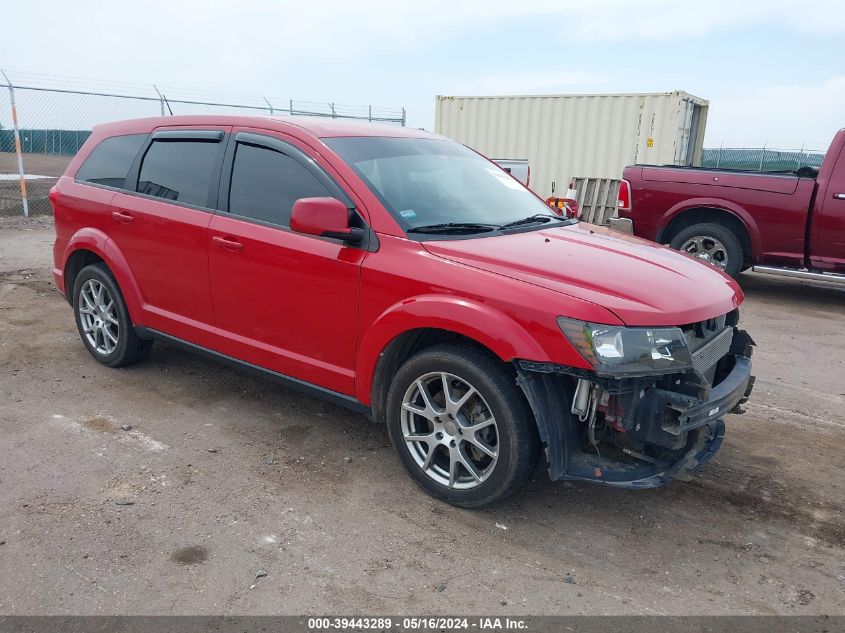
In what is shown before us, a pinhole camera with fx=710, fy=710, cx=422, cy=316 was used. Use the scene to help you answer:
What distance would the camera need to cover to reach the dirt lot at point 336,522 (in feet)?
9.13

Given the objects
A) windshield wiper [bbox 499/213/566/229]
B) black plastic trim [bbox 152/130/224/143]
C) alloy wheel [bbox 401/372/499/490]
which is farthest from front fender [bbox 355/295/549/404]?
black plastic trim [bbox 152/130/224/143]

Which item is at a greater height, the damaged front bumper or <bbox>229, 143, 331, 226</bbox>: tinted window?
<bbox>229, 143, 331, 226</bbox>: tinted window

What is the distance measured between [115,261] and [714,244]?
692cm

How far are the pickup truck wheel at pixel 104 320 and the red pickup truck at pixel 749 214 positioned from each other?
20.4ft

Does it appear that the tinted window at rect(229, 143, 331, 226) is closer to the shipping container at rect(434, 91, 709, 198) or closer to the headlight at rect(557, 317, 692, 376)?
the headlight at rect(557, 317, 692, 376)

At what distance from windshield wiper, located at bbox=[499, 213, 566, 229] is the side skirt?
1236 millimetres

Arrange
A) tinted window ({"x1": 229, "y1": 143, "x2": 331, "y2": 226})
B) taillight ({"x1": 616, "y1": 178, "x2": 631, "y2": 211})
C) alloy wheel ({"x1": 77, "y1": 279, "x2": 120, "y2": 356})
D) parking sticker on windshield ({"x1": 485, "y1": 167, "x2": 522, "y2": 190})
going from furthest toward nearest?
1. taillight ({"x1": 616, "y1": 178, "x2": 631, "y2": 211})
2. alloy wheel ({"x1": 77, "y1": 279, "x2": 120, "y2": 356})
3. parking sticker on windshield ({"x1": 485, "y1": 167, "x2": 522, "y2": 190})
4. tinted window ({"x1": 229, "y1": 143, "x2": 331, "y2": 226})

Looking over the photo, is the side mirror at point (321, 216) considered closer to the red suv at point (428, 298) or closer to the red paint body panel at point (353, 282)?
the red suv at point (428, 298)

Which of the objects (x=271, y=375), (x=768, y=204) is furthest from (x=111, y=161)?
(x=768, y=204)

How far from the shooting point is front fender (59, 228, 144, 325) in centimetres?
480

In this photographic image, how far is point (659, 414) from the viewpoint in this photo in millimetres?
2959

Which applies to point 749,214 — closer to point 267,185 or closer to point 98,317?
point 267,185

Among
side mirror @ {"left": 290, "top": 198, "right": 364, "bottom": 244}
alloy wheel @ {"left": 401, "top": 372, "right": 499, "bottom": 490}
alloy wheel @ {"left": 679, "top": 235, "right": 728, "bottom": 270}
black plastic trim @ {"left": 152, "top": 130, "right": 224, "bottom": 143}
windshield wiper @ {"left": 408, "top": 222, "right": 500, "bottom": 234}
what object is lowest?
alloy wheel @ {"left": 401, "top": 372, "right": 499, "bottom": 490}

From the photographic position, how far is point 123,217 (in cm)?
473
